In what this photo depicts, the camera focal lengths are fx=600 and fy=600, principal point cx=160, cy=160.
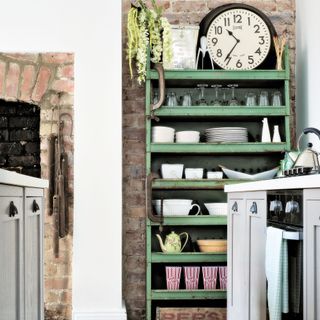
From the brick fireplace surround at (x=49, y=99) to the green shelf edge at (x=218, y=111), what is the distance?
0.68 m

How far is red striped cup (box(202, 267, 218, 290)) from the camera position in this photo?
160 inches

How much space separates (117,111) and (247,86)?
3.28 ft

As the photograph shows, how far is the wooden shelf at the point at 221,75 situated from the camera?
13.5 ft

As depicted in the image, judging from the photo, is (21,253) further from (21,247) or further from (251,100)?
(251,100)

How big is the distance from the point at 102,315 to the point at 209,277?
77 cm

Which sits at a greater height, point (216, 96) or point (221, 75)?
point (221, 75)

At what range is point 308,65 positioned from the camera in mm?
4160

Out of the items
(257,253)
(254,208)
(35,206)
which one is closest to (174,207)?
(254,208)

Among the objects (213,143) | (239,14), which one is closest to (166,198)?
(213,143)

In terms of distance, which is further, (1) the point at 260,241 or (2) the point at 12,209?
(1) the point at 260,241

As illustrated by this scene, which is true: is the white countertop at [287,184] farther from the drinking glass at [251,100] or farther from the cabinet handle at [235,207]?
the drinking glass at [251,100]

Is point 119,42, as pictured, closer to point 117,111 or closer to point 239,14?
point 117,111

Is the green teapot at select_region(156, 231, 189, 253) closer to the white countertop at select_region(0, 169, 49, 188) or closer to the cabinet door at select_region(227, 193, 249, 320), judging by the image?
the cabinet door at select_region(227, 193, 249, 320)

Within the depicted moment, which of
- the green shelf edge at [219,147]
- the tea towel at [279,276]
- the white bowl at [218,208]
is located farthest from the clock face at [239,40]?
the tea towel at [279,276]
